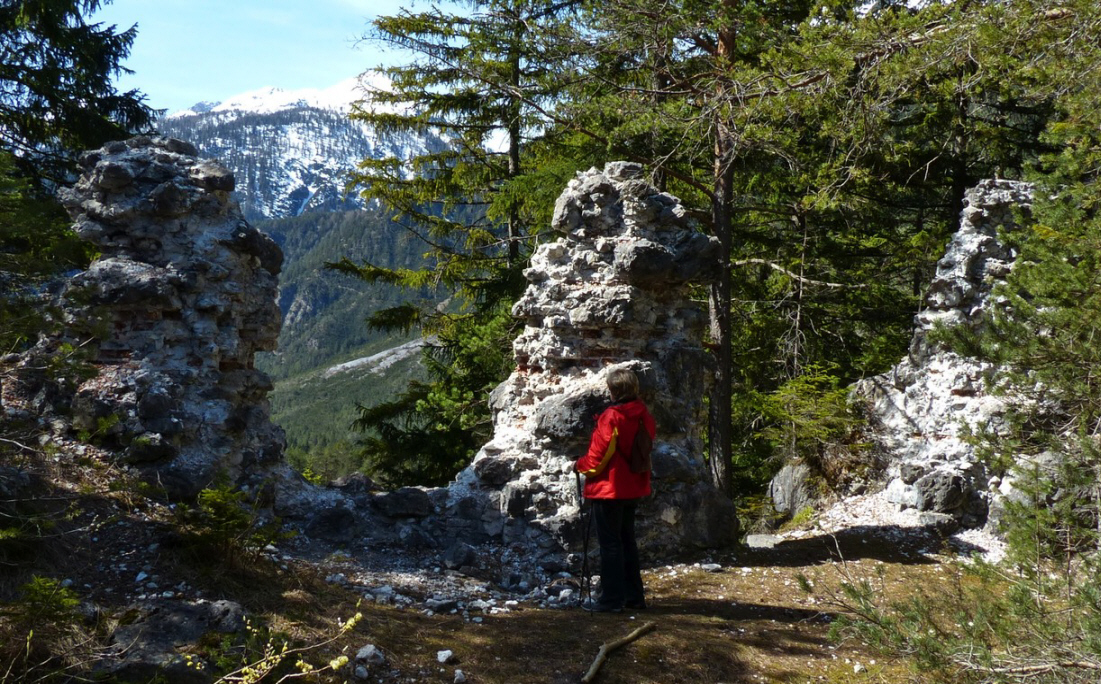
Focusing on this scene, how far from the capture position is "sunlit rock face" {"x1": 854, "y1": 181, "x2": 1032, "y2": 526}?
8430mm

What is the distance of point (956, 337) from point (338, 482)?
5.52 meters

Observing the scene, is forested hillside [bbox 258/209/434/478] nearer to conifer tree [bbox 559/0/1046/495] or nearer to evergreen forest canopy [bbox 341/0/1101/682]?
evergreen forest canopy [bbox 341/0/1101/682]

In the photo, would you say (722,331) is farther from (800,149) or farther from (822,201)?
(800,149)

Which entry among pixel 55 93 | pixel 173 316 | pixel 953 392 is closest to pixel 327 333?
pixel 55 93

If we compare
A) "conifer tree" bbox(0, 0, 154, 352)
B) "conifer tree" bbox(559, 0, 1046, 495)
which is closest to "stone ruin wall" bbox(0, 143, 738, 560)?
"conifer tree" bbox(559, 0, 1046, 495)

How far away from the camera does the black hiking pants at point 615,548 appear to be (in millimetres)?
5773

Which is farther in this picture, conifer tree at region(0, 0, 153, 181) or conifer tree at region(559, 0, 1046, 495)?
conifer tree at region(0, 0, 153, 181)

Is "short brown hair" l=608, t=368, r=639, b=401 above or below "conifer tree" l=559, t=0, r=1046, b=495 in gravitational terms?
below

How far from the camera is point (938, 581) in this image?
7.04 m

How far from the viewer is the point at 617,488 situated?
571cm

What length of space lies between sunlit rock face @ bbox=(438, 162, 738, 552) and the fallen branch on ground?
1690 mm

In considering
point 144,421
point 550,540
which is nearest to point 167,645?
point 144,421

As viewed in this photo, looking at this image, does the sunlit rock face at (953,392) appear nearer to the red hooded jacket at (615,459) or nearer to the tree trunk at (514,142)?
the red hooded jacket at (615,459)

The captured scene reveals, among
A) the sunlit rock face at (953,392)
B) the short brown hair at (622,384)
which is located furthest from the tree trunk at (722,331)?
the short brown hair at (622,384)
